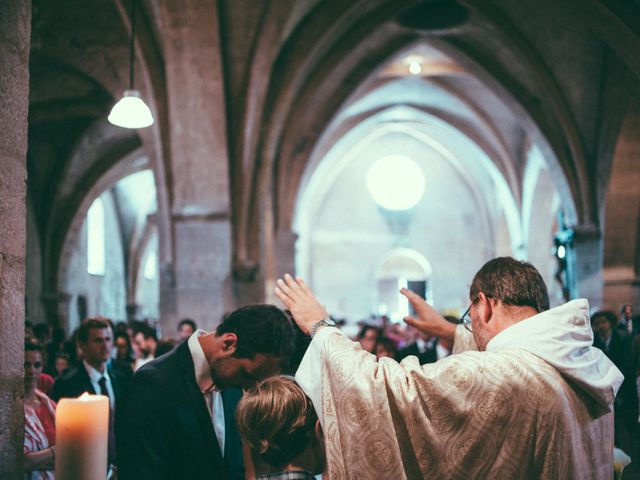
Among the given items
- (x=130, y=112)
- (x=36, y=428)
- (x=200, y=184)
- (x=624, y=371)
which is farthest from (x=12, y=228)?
(x=200, y=184)

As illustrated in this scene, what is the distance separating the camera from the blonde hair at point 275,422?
6.83ft

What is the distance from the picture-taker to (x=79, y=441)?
5.34ft

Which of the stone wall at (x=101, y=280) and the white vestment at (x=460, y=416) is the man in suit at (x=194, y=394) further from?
the stone wall at (x=101, y=280)

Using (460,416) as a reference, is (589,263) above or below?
above

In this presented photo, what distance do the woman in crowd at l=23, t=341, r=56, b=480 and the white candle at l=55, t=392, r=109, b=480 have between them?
186cm

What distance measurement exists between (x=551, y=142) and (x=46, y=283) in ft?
39.9

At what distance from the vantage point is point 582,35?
1341 cm

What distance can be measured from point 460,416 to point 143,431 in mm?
1026

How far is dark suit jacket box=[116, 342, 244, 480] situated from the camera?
2424 mm

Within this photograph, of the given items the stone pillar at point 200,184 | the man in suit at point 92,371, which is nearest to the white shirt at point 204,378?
the man in suit at point 92,371

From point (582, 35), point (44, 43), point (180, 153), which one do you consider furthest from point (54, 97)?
point (582, 35)

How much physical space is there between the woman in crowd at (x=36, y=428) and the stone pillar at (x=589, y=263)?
1275 centimetres

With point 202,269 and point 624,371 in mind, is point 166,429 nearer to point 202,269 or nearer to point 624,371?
point 624,371

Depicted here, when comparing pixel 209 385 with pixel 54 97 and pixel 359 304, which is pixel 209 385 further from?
pixel 359 304
